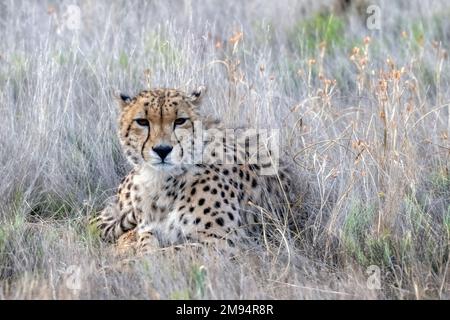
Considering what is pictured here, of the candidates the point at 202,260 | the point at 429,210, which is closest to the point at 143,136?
the point at 202,260

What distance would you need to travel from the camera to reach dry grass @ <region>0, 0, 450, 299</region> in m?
4.45

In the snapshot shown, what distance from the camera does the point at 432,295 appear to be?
14.1 feet

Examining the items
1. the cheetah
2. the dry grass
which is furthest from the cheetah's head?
the dry grass

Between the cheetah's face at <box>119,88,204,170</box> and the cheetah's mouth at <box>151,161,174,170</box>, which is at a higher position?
the cheetah's face at <box>119,88,204,170</box>

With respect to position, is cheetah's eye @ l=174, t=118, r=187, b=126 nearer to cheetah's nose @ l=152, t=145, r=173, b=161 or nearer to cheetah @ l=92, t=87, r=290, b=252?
cheetah @ l=92, t=87, r=290, b=252

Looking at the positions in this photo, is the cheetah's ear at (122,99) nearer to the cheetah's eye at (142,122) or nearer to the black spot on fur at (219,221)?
the cheetah's eye at (142,122)

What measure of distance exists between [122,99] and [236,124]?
99 centimetres

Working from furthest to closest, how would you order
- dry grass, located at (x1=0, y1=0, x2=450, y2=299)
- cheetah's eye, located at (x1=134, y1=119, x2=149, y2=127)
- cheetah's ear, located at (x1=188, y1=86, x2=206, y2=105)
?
cheetah's ear, located at (x1=188, y1=86, x2=206, y2=105)
cheetah's eye, located at (x1=134, y1=119, x2=149, y2=127)
dry grass, located at (x1=0, y1=0, x2=450, y2=299)

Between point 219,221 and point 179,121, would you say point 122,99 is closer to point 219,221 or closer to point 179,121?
point 179,121

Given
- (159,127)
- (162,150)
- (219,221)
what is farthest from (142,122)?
(219,221)

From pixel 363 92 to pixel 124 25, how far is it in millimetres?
2179

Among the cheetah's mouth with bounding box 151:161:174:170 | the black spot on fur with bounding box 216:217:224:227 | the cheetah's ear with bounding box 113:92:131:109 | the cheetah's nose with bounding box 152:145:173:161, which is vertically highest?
the cheetah's ear with bounding box 113:92:131:109

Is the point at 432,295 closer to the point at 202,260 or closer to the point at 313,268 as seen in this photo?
the point at 313,268

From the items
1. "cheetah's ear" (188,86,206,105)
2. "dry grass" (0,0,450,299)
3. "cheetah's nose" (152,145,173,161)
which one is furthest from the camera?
"cheetah's ear" (188,86,206,105)
